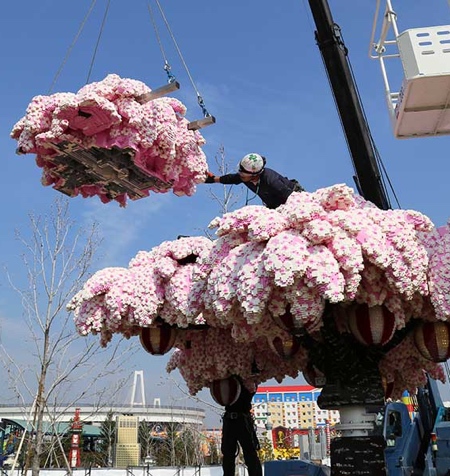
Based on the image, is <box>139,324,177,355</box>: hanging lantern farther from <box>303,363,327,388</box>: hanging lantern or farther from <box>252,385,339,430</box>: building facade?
<box>252,385,339,430</box>: building facade

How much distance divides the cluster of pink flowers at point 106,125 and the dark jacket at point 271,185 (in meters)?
0.72

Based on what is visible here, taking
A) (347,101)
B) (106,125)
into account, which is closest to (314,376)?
(106,125)

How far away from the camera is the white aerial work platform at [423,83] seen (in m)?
4.05

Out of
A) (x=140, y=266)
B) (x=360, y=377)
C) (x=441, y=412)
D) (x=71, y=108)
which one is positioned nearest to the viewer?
(x=71, y=108)

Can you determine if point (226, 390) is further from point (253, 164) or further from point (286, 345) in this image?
point (253, 164)

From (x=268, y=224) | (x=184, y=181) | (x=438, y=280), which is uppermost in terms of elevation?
(x=184, y=181)

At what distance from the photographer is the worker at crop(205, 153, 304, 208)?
462 cm

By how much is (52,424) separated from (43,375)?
48.7 inches

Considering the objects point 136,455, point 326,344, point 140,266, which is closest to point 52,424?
point 140,266

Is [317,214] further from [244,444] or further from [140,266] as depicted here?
[244,444]

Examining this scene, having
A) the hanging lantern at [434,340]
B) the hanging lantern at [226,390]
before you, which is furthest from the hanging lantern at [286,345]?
the hanging lantern at [226,390]

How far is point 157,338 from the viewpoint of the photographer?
4.52 m

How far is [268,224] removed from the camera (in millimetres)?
3303

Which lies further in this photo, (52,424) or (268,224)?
(52,424)
